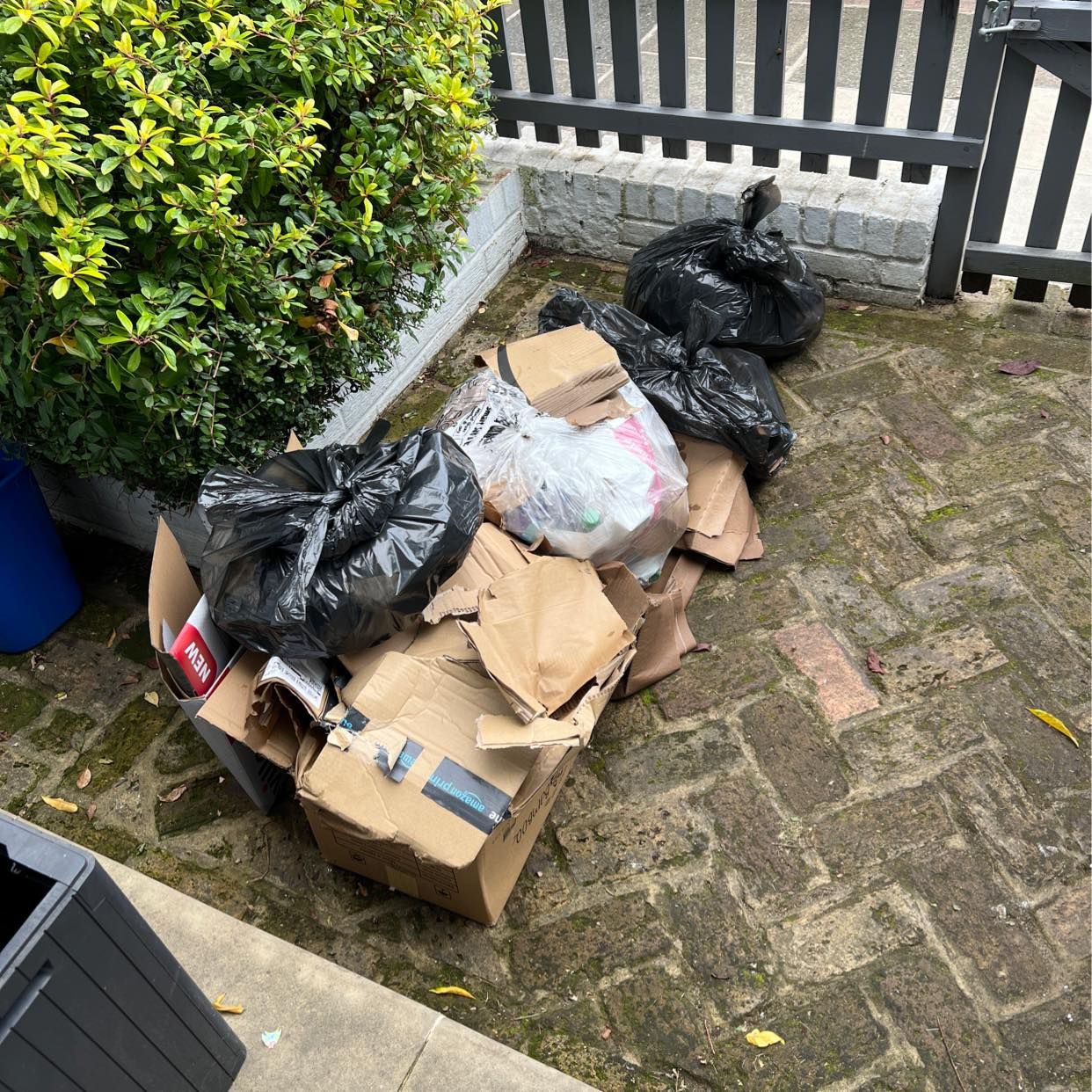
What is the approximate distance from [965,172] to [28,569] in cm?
368

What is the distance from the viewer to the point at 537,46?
13.6 ft

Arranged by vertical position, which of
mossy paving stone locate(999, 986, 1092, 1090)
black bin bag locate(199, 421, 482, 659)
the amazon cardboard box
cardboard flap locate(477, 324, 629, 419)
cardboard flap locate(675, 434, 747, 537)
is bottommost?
mossy paving stone locate(999, 986, 1092, 1090)

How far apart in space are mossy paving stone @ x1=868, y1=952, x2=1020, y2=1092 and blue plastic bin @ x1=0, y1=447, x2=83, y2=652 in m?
2.73

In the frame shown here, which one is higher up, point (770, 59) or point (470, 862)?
point (770, 59)

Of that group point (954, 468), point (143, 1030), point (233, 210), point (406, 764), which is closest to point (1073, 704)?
point (954, 468)

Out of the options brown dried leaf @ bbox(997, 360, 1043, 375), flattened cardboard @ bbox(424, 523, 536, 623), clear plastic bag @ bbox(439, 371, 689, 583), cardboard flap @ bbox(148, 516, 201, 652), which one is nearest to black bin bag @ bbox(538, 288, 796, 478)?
clear plastic bag @ bbox(439, 371, 689, 583)

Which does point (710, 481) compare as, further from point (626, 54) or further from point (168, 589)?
point (626, 54)

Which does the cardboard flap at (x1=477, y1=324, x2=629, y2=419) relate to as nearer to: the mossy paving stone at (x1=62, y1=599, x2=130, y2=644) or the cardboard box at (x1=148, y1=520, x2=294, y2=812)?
Answer: the cardboard box at (x1=148, y1=520, x2=294, y2=812)

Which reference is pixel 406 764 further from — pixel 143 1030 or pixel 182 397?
pixel 182 397

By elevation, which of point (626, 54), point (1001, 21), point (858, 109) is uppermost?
point (1001, 21)

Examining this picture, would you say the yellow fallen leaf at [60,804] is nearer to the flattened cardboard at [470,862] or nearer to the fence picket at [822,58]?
the flattened cardboard at [470,862]

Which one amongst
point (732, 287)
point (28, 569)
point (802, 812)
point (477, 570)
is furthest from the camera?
point (732, 287)

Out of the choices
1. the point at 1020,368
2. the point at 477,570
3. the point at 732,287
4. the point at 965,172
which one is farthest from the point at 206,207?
the point at 1020,368

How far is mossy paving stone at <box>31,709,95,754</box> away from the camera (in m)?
2.97
